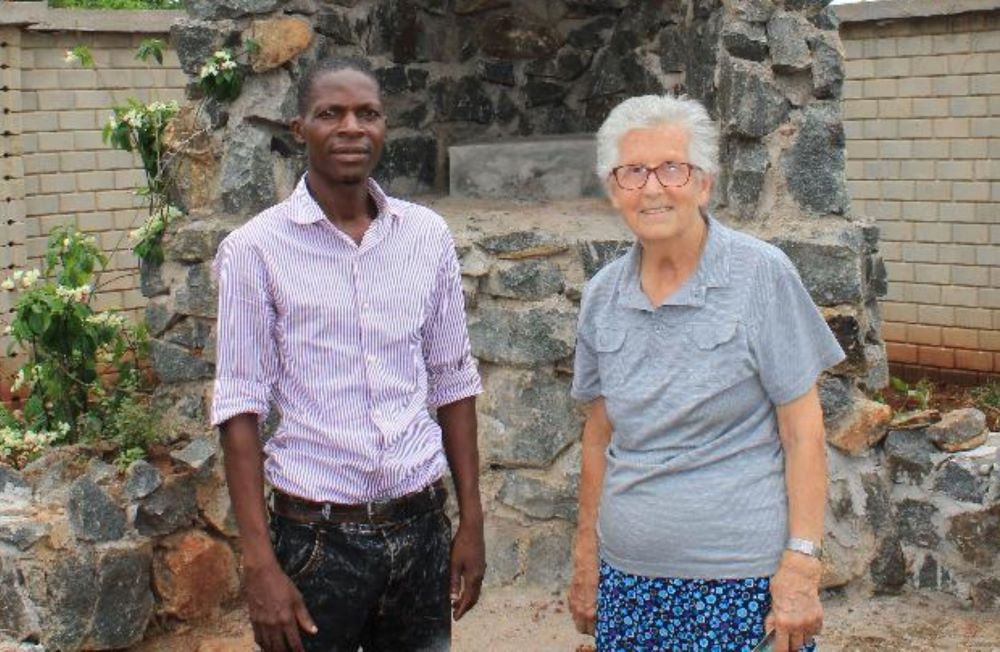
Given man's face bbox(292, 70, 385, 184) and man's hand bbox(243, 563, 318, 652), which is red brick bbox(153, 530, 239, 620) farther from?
man's face bbox(292, 70, 385, 184)

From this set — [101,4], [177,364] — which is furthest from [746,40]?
[101,4]

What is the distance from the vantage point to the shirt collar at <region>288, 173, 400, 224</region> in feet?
7.91

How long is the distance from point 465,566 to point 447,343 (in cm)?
44

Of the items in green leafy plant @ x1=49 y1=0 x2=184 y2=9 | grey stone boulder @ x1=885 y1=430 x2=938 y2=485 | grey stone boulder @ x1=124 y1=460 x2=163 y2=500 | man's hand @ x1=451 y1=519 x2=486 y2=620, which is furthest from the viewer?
green leafy plant @ x1=49 y1=0 x2=184 y2=9

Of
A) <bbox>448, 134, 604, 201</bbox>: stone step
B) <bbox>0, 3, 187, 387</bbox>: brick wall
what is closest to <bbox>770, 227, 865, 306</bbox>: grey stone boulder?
<bbox>448, 134, 604, 201</bbox>: stone step

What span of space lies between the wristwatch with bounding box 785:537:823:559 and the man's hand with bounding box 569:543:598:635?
43 centimetres

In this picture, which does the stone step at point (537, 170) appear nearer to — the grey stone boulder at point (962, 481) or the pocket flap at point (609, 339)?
the grey stone boulder at point (962, 481)

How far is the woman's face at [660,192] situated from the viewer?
7.55 ft

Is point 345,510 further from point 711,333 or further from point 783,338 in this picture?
point 783,338

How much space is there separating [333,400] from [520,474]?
5.99 ft

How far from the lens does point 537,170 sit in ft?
15.9

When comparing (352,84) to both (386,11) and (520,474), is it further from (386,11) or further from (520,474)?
(386,11)

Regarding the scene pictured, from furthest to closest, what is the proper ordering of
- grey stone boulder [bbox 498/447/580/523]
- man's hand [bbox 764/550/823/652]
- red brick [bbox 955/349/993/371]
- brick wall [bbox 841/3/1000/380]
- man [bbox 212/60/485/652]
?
red brick [bbox 955/349/993/371]
brick wall [bbox 841/3/1000/380]
grey stone boulder [bbox 498/447/580/523]
man [bbox 212/60/485/652]
man's hand [bbox 764/550/823/652]

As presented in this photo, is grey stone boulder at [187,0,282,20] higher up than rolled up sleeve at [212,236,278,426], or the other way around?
grey stone boulder at [187,0,282,20]
